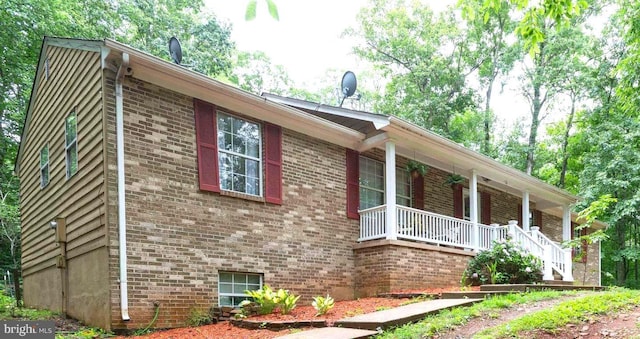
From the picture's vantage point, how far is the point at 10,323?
4875mm

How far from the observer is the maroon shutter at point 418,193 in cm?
1231

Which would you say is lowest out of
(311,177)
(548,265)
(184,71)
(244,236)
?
(548,265)

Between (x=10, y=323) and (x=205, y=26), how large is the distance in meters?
18.2

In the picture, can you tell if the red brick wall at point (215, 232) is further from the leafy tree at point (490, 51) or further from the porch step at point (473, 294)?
the leafy tree at point (490, 51)

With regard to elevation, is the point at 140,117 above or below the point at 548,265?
above

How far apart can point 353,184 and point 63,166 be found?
5.79 meters

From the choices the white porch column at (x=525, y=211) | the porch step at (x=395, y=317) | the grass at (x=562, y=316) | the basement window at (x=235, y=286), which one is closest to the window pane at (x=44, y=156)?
the basement window at (x=235, y=286)

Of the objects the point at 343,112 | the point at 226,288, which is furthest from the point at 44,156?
the point at 343,112

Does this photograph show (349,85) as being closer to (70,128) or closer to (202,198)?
(202,198)

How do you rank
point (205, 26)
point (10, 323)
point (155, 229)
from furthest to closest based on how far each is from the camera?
point (205, 26)
point (155, 229)
point (10, 323)

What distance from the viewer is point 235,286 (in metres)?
8.21

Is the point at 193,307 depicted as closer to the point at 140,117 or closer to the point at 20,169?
the point at 140,117

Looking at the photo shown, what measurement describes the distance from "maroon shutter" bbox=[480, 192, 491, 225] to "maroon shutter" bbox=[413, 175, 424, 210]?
326 cm

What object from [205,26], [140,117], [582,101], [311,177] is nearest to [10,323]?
[140,117]
